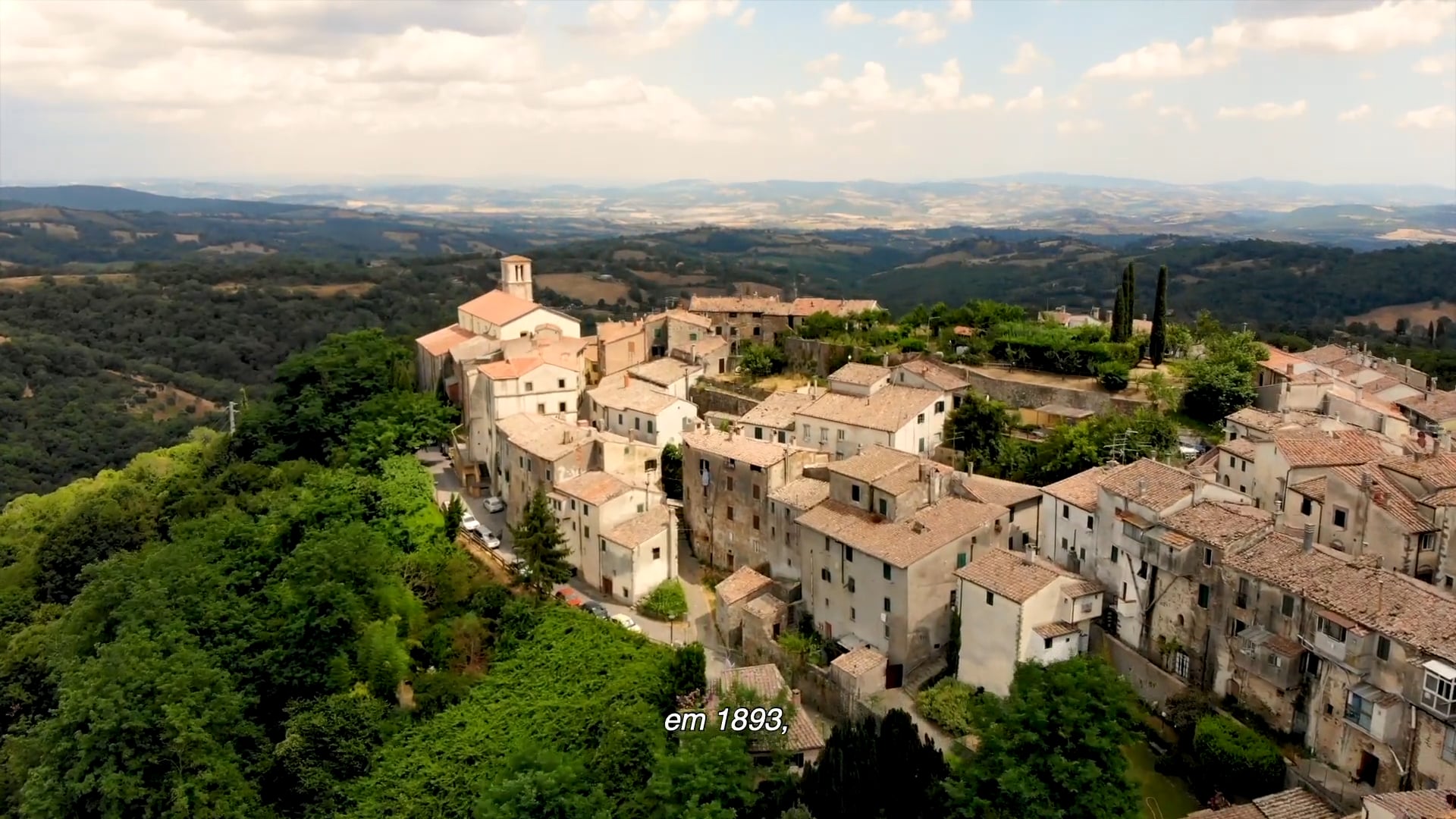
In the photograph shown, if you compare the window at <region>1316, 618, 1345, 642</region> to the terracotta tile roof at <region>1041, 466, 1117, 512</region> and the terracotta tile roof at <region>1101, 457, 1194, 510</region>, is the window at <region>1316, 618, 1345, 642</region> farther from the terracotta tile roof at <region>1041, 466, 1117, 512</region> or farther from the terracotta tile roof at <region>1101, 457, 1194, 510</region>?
the terracotta tile roof at <region>1041, 466, 1117, 512</region>

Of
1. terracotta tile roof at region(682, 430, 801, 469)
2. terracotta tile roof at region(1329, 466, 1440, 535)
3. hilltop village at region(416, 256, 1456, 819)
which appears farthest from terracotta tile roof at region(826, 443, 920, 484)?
terracotta tile roof at region(1329, 466, 1440, 535)

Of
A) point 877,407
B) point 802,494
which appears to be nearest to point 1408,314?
point 877,407

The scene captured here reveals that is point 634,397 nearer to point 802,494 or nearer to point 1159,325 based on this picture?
point 802,494

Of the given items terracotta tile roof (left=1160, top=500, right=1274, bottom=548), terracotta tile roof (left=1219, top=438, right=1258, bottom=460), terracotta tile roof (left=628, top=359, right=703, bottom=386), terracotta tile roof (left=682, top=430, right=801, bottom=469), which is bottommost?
terracotta tile roof (left=682, top=430, right=801, bottom=469)

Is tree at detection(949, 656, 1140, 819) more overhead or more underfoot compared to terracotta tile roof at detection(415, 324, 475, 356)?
more underfoot

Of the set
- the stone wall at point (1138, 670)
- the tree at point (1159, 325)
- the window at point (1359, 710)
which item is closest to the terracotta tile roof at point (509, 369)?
the tree at point (1159, 325)

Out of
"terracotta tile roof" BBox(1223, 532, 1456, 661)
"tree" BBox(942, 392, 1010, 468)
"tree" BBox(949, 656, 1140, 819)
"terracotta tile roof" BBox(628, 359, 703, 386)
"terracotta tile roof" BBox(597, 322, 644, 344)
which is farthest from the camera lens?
"terracotta tile roof" BBox(597, 322, 644, 344)
